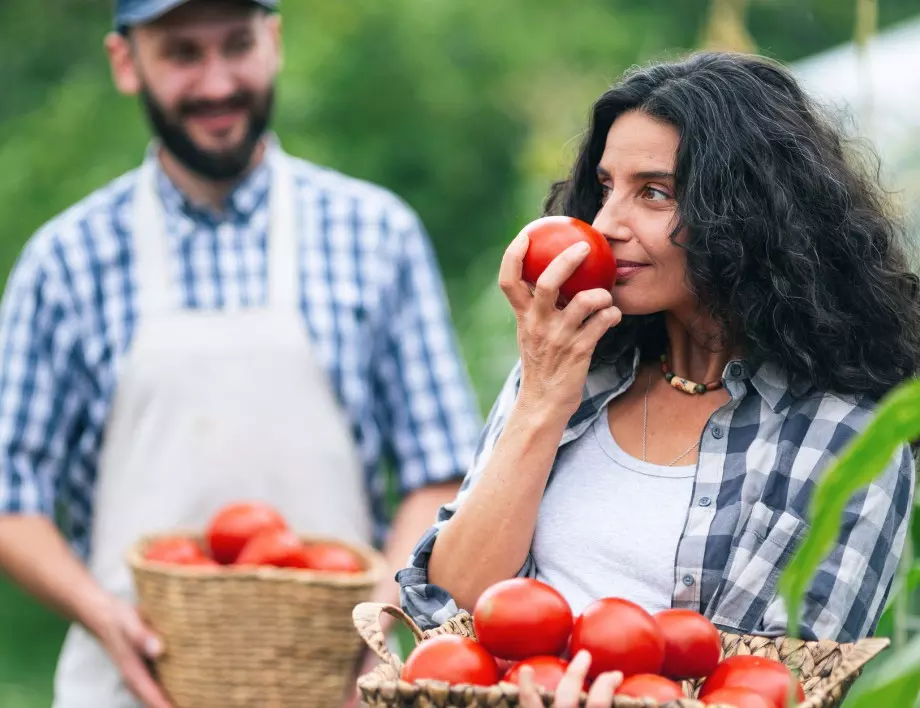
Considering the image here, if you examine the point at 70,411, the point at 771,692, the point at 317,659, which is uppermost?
the point at 771,692

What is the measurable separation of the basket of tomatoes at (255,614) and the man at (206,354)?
0.24 m

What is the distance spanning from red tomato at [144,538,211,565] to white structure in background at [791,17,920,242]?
2134 millimetres

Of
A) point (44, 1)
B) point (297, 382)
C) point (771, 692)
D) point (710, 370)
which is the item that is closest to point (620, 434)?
point (710, 370)

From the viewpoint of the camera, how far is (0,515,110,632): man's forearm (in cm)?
335

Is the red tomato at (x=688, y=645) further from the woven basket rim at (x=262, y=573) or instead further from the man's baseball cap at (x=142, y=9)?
the man's baseball cap at (x=142, y=9)

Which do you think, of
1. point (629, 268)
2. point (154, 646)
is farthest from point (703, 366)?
point (154, 646)

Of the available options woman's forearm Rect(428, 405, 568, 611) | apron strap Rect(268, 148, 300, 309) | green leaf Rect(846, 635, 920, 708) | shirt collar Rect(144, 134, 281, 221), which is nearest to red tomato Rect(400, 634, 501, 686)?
woman's forearm Rect(428, 405, 568, 611)

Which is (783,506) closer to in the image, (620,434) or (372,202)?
(620,434)

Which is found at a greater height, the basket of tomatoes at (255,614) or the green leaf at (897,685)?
the green leaf at (897,685)

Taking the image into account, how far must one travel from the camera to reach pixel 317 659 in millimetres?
3107

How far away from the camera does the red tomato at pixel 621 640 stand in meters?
1.82

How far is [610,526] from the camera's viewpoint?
221cm

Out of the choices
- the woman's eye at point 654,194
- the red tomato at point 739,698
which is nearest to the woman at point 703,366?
the woman's eye at point 654,194

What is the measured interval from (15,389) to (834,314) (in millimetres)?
2078
